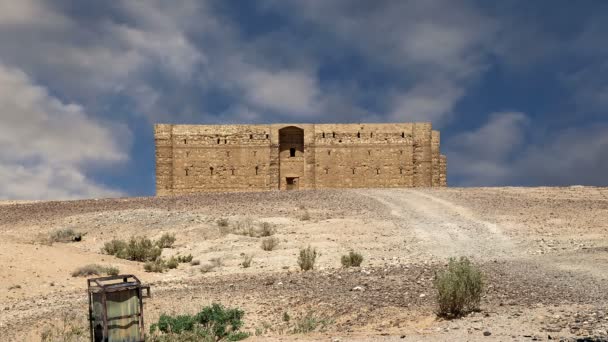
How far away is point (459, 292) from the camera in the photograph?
8750 mm

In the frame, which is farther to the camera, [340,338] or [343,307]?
[343,307]

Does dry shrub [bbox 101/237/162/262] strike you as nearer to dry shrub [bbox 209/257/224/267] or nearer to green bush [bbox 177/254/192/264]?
green bush [bbox 177/254/192/264]

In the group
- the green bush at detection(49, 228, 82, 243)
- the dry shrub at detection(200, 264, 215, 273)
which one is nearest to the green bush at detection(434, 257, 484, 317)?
the dry shrub at detection(200, 264, 215, 273)

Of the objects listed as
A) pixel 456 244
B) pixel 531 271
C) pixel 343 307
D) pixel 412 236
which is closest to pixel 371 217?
pixel 412 236

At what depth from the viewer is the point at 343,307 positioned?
10102mm

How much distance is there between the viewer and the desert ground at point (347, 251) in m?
8.98

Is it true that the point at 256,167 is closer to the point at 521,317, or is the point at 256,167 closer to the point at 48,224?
the point at 48,224

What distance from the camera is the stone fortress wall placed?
39.0 metres

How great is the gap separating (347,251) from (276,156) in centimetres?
2219

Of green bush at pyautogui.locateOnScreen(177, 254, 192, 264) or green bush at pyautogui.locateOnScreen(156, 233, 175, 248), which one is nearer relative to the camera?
green bush at pyautogui.locateOnScreen(177, 254, 192, 264)

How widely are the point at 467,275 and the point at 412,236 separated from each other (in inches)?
430

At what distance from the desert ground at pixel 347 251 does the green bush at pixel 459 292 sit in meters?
0.23

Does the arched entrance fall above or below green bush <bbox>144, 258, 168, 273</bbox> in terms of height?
above

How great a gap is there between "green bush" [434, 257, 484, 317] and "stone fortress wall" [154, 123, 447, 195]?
97.9ft
